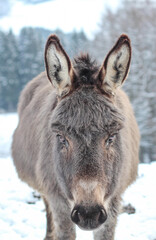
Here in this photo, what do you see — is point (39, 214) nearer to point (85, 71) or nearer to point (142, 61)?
point (85, 71)

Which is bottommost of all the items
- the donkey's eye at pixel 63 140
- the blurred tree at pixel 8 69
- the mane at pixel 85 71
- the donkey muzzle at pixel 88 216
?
the blurred tree at pixel 8 69

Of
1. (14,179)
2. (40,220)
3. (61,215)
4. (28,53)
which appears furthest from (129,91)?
(28,53)

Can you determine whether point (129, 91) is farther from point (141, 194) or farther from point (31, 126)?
point (31, 126)

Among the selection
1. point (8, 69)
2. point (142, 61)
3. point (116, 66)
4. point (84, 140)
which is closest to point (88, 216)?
point (84, 140)

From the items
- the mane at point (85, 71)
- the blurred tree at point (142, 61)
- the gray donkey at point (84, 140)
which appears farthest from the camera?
the blurred tree at point (142, 61)

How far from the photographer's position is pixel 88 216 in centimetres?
205

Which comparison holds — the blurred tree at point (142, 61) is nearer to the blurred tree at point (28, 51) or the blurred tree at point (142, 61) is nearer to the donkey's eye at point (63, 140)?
the donkey's eye at point (63, 140)

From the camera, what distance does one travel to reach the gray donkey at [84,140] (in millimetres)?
2158

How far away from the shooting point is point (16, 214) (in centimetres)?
522

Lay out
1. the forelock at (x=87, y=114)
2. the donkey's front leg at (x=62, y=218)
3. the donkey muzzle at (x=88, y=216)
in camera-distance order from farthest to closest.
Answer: the donkey's front leg at (x=62, y=218) → the forelock at (x=87, y=114) → the donkey muzzle at (x=88, y=216)

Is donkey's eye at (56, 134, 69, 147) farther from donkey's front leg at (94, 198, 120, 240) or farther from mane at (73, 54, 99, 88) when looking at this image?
donkey's front leg at (94, 198, 120, 240)

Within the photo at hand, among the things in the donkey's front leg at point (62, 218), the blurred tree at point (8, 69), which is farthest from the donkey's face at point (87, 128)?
the blurred tree at point (8, 69)

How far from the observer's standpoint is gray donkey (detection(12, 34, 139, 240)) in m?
2.16

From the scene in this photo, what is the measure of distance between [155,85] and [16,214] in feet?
59.8
